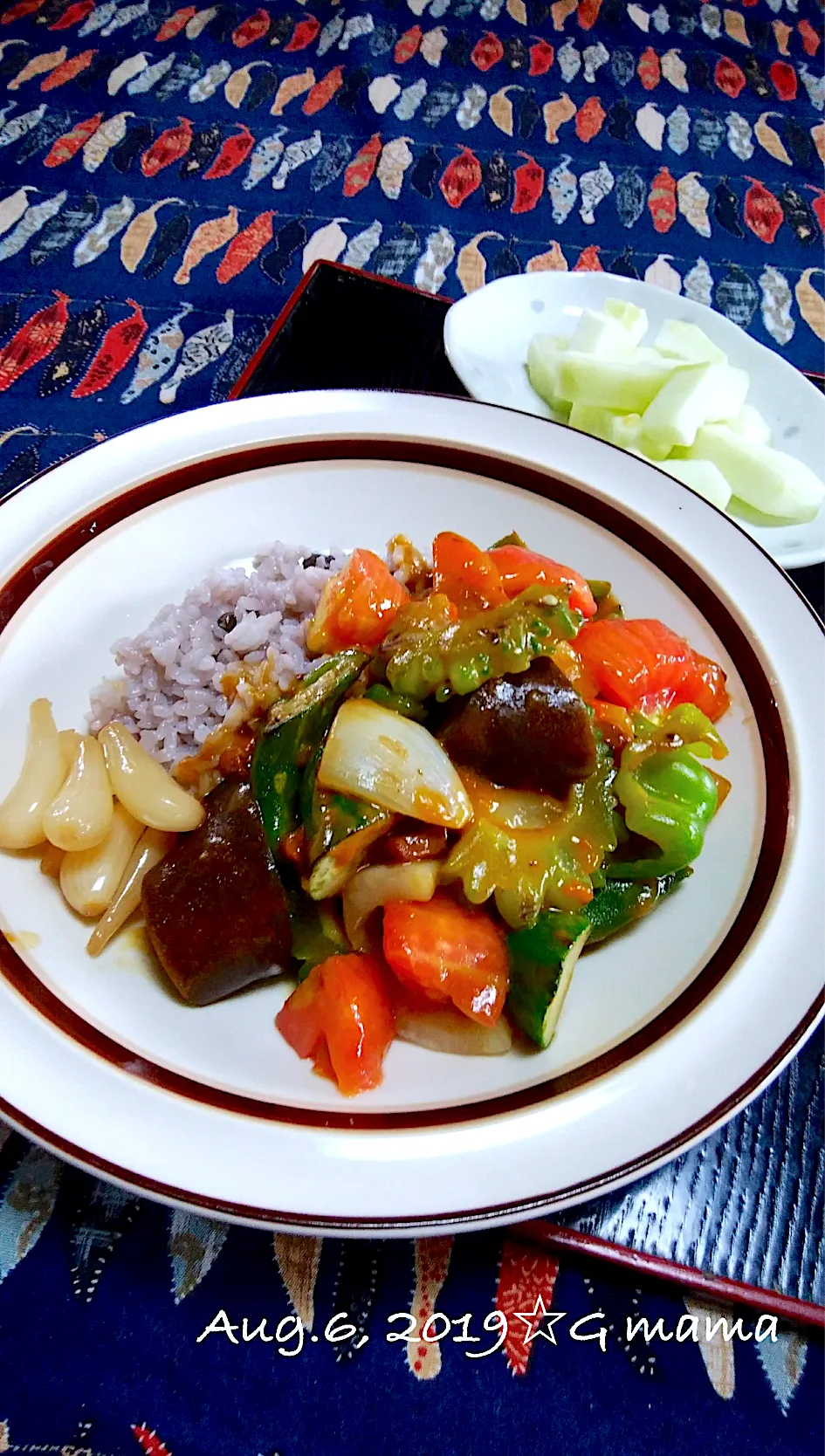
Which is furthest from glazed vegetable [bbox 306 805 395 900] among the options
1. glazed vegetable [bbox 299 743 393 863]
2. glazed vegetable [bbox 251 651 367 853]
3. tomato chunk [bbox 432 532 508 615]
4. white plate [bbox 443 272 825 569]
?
white plate [bbox 443 272 825 569]

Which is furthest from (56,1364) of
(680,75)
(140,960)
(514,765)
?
(680,75)

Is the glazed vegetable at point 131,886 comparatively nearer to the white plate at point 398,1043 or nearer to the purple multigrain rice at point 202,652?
the white plate at point 398,1043

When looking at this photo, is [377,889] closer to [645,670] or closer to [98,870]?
[98,870]

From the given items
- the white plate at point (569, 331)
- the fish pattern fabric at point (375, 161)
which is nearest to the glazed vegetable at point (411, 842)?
the white plate at point (569, 331)

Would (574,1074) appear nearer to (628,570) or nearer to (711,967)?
(711,967)

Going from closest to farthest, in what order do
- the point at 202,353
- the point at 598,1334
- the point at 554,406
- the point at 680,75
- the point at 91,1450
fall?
1. the point at 91,1450
2. the point at 598,1334
3. the point at 554,406
4. the point at 202,353
5. the point at 680,75
